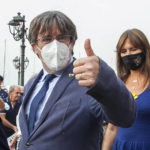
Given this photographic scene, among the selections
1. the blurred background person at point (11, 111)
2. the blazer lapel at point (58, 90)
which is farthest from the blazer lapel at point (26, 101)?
the blurred background person at point (11, 111)

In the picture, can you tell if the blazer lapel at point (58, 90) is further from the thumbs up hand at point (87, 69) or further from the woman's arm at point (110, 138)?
the woman's arm at point (110, 138)

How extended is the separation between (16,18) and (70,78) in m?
8.10

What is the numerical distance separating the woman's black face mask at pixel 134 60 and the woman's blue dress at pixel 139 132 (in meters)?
0.32

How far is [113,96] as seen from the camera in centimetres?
139

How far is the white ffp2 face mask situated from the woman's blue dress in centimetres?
97

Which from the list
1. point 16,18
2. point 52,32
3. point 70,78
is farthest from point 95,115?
point 16,18

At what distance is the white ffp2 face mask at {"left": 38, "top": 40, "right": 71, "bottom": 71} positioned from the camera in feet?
6.63

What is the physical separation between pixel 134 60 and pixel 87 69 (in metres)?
1.71

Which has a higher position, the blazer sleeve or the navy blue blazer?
the blazer sleeve

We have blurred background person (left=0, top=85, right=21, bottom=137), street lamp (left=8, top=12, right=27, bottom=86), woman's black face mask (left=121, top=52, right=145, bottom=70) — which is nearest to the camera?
woman's black face mask (left=121, top=52, right=145, bottom=70)

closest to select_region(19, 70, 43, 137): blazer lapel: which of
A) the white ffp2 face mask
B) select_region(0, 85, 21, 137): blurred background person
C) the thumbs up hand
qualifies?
the white ffp2 face mask

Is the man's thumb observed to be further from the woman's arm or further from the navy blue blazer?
the woman's arm

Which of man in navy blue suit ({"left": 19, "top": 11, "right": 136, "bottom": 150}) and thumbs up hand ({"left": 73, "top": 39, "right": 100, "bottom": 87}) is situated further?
man in navy blue suit ({"left": 19, "top": 11, "right": 136, "bottom": 150})

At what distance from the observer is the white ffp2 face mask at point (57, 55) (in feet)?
6.63
